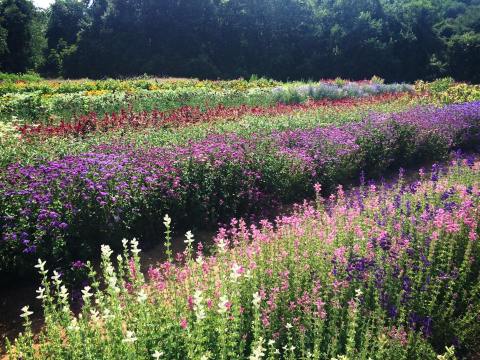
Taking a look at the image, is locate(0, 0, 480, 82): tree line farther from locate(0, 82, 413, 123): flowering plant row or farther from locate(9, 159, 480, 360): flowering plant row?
locate(9, 159, 480, 360): flowering plant row

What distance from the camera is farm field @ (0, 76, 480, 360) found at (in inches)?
112

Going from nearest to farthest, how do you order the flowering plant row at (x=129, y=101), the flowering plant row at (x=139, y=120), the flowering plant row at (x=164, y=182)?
1. the flowering plant row at (x=164, y=182)
2. the flowering plant row at (x=139, y=120)
3. the flowering plant row at (x=129, y=101)

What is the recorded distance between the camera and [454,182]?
6105 millimetres

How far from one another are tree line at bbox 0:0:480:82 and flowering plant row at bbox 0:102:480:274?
2466 centimetres

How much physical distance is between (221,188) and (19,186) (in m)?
2.56

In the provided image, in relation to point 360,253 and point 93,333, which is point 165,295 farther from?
point 360,253

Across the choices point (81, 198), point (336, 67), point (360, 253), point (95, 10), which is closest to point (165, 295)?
point (360, 253)

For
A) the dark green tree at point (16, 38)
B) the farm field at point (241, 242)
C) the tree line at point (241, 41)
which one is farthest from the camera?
the dark green tree at point (16, 38)

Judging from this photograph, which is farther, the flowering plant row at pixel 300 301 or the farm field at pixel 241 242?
the farm field at pixel 241 242

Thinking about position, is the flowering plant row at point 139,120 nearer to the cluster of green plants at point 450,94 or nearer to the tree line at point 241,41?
the cluster of green plants at point 450,94

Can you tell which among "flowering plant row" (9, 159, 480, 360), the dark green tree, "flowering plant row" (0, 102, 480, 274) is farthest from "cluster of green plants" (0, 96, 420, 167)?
the dark green tree

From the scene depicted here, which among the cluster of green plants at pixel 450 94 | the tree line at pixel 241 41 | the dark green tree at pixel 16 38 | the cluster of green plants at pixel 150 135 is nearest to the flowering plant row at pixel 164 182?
the cluster of green plants at pixel 150 135

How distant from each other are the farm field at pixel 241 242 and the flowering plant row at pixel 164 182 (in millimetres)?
25

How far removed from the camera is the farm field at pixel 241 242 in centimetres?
283
